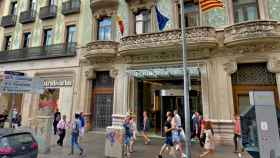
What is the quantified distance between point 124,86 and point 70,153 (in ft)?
23.1

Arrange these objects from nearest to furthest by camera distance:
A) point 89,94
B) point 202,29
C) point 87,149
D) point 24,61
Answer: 1. point 87,149
2. point 202,29
3. point 89,94
4. point 24,61

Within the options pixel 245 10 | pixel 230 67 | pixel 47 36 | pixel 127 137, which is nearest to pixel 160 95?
pixel 230 67

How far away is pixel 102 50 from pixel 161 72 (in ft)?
17.7

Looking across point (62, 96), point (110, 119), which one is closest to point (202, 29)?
point (110, 119)

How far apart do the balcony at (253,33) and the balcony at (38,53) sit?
13.2 metres

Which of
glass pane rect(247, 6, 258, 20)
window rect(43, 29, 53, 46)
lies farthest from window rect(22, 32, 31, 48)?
glass pane rect(247, 6, 258, 20)

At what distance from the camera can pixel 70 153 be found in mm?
8938

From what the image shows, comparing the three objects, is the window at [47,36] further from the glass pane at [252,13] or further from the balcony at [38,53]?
the glass pane at [252,13]

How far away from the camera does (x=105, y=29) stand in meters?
17.2

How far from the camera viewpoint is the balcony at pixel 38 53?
17766mm

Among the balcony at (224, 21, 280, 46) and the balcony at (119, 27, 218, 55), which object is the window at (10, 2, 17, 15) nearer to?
the balcony at (119, 27, 218, 55)

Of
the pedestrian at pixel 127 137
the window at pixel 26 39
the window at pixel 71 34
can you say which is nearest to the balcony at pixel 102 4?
the window at pixel 71 34

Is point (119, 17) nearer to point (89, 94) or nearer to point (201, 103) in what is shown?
point (89, 94)

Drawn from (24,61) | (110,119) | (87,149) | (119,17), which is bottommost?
(87,149)
